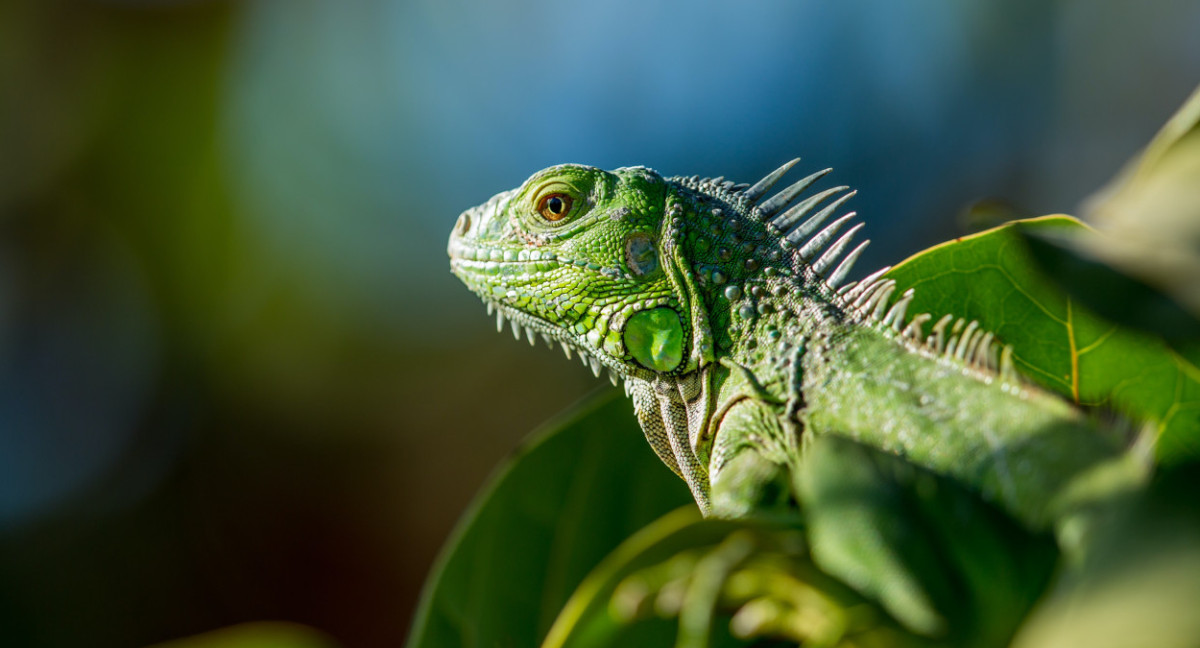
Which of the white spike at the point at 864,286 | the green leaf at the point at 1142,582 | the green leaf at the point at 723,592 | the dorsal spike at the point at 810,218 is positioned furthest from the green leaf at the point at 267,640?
the dorsal spike at the point at 810,218

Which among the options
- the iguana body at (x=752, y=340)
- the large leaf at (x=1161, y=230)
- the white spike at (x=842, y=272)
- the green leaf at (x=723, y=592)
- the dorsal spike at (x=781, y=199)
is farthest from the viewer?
the dorsal spike at (x=781, y=199)

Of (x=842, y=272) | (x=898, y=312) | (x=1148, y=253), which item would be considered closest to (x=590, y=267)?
(x=842, y=272)

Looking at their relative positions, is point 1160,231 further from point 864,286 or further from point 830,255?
point 830,255

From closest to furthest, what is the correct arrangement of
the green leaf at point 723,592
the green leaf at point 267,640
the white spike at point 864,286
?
the green leaf at point 723,592
the green leaf at point 267,640
the white spike at point 864,286

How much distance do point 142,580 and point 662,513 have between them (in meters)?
6.04

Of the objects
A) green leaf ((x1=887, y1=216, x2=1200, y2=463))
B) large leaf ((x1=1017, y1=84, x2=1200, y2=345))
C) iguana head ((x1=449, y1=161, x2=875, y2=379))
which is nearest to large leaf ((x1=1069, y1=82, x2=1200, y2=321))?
large leaf ((x1=1017, y1=84, x2=1200, y2=345))

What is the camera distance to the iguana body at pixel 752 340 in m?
1.14

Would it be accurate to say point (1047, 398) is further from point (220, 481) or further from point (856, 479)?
point (220, 481)

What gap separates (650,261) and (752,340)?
29cm

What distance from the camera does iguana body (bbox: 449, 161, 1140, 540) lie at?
1.14m

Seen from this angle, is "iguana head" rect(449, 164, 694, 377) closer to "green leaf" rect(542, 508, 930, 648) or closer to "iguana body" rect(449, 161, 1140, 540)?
"iguana body" rect(449, 161, 1140, 540)

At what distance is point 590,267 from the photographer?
1776 mm

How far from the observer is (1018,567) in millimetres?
921

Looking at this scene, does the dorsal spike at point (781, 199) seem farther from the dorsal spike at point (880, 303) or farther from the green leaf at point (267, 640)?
the green leaf at point (267, 640)
